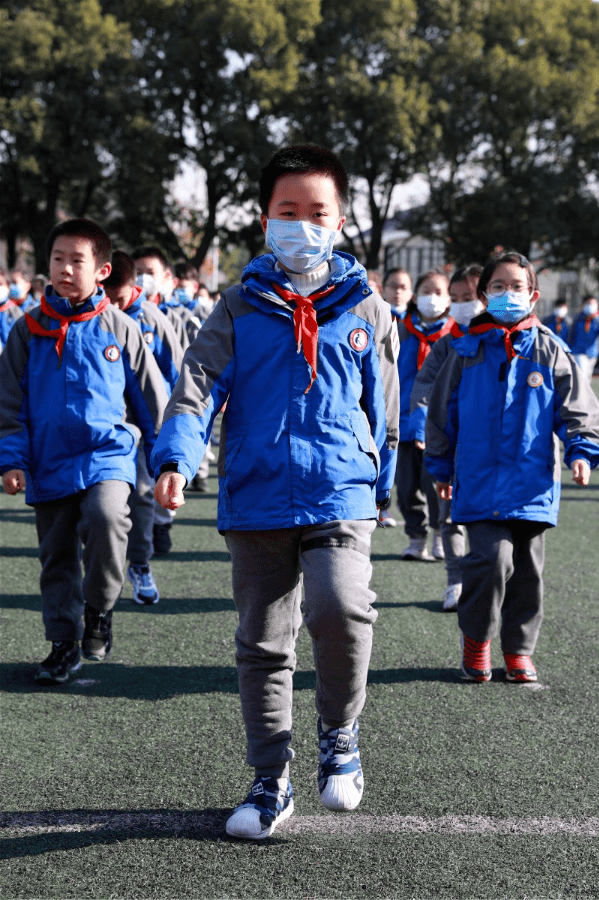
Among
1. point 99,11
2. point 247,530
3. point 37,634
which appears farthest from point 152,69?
point 247,530

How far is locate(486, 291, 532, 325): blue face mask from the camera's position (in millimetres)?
4750

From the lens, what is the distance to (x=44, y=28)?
28.7 meters

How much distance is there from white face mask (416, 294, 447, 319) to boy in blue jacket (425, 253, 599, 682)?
255 cm

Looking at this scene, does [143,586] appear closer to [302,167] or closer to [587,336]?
[302,167]

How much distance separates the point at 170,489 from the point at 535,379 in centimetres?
230

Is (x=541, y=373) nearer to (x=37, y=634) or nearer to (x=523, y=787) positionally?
(x=523, y=787)

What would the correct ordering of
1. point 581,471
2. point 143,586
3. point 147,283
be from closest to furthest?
Result: point 581,471, point 143,586, point 147,283

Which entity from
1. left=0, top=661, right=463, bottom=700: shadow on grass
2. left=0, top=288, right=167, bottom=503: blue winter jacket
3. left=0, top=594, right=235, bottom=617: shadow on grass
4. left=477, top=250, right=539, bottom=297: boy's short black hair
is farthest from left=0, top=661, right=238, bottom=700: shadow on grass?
left=477, top=250, right=539, bottom=297: boy's short black hair

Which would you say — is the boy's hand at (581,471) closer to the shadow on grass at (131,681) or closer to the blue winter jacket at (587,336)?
the shadow on grass at (131,681)

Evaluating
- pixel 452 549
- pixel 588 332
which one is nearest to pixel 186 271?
pixel 452 549

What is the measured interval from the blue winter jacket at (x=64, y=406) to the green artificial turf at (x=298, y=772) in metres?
0.93

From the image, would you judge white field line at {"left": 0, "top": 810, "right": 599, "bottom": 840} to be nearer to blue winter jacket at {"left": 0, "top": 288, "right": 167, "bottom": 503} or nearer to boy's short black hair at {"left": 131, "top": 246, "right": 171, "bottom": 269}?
blue winter jacket at {"left": 0, "top": 288, "right": 167, "bottom": 503}

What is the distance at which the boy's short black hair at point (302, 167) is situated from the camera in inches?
125

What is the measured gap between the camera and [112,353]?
4699 millimetres
